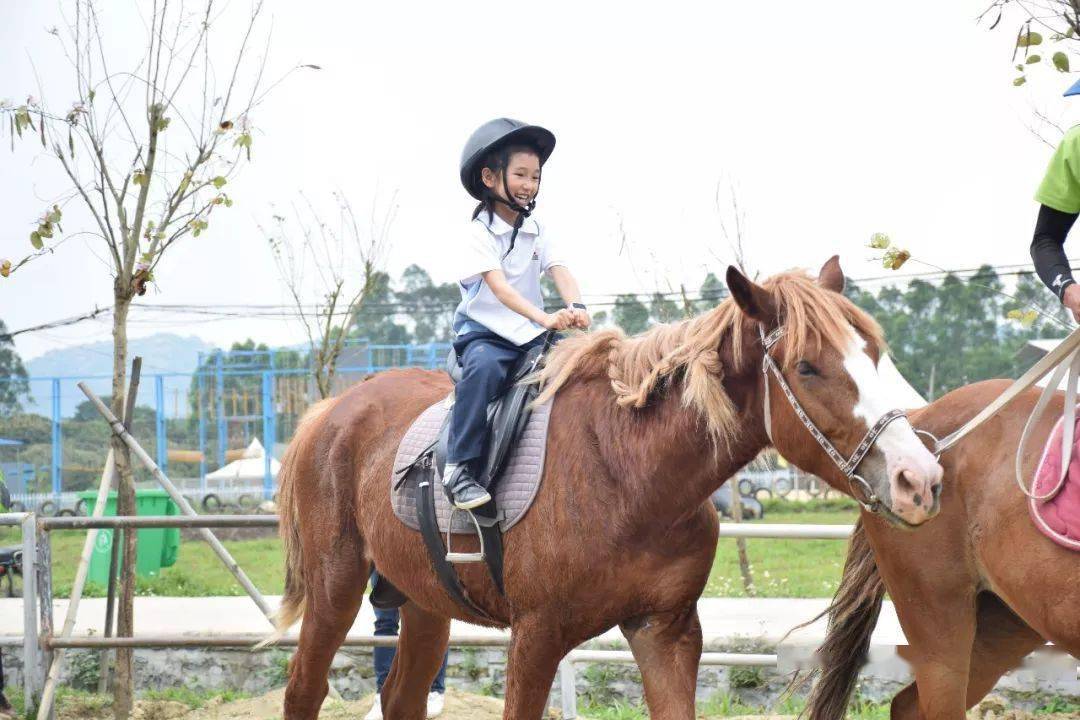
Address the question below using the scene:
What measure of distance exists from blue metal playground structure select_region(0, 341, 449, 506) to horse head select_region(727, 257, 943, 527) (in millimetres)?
18192

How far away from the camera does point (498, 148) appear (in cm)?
417

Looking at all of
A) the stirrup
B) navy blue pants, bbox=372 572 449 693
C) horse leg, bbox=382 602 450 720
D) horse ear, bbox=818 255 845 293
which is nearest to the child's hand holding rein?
the stirrup

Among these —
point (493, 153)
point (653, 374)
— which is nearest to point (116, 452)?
point (493, 153)

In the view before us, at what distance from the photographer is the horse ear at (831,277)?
3516 mm

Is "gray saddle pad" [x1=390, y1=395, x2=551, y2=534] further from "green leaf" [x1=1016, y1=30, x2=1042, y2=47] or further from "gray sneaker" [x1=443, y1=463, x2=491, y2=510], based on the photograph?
"green leaf" [x1=1016, y1=30, x2=1042, y2=47]

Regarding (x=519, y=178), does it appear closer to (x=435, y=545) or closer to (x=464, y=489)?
(x=464, y=489)

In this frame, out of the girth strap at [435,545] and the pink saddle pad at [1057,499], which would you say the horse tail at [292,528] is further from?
the pink saddle pad at [1057,499]

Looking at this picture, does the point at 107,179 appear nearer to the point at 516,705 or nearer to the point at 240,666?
the point at 240,666

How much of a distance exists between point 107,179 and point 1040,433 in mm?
5498

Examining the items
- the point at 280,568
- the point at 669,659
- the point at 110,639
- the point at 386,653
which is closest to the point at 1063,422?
the point at 669,659

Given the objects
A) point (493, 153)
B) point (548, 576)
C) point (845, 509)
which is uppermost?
point (493, 153)

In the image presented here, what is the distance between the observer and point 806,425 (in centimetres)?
318

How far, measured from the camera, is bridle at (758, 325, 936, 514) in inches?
118

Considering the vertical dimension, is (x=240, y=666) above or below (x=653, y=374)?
below
